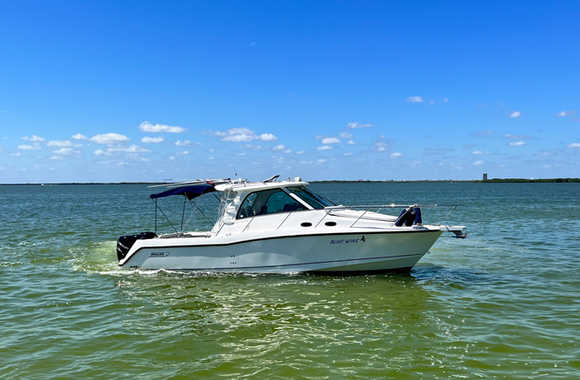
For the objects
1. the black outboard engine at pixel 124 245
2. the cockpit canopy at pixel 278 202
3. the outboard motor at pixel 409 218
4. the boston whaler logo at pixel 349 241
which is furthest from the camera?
the black outboard engine at pixel 124 245

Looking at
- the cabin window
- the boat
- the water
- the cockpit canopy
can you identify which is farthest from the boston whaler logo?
the cabin window

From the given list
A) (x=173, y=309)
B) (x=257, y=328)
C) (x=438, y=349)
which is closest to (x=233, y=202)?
(x=173, y=309)

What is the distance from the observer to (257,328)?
7.70 metres

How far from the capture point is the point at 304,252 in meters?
11.1

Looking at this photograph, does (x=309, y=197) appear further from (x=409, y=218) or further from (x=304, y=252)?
(x=409, y=218)

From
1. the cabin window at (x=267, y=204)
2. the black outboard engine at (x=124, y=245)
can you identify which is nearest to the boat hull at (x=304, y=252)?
the cabin window at (x=267, y=204)

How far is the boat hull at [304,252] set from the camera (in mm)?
10875

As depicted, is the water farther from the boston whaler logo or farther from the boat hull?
the boston whaler logo

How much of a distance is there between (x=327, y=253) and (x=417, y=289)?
2.33 metres

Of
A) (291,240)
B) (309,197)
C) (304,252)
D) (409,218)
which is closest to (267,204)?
(309,197)

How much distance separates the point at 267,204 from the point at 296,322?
180 inches

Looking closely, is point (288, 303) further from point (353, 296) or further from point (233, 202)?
point (233, 202)

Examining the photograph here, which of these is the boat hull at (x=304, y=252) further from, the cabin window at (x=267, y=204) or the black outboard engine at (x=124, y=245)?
the black outboard engine at (x=124, y=245)

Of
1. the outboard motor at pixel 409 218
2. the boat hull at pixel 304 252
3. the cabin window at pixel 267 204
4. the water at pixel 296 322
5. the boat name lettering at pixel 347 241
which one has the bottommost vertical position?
the water at pixel 296 322
